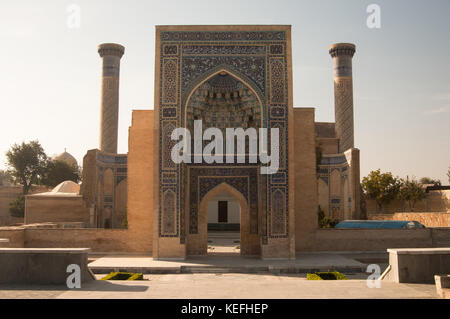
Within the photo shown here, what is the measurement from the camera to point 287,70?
10.8 m

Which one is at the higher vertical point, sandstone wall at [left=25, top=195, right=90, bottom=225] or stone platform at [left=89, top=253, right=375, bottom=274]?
sandstone wall at [left=25, top=195, right=90, bottom=225]

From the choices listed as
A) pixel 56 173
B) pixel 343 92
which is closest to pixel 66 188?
pixel 56 173

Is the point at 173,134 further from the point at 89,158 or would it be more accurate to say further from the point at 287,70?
the point at 89,158

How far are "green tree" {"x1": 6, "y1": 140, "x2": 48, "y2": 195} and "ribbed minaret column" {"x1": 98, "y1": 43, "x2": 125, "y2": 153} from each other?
23.4ft

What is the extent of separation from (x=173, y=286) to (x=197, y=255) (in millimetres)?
4635

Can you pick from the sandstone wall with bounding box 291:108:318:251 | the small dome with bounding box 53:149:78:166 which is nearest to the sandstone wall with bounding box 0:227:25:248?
the sandstone wall with bounding box 291:108:318:251

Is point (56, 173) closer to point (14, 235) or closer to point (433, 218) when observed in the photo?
point (14, 235)

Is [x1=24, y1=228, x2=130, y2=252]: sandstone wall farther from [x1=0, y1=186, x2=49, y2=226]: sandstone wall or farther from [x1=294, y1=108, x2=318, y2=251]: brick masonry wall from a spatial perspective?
[x1=0, y1=186, x2=49, y2=226]: sandstone wall

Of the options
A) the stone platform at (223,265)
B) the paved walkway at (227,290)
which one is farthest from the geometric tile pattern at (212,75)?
the paved walkway at (227,290)

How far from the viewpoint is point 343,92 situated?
2531cm

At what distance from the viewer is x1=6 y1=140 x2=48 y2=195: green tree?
1134 inches

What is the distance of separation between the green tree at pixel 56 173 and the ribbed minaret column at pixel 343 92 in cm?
1803
